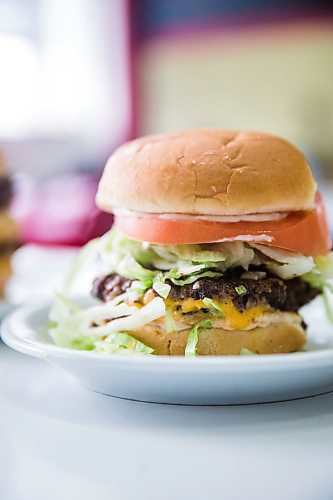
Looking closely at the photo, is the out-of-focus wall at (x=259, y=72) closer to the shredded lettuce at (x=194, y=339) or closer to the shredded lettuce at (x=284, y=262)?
the shredded lettuce at (x=284, y=262)

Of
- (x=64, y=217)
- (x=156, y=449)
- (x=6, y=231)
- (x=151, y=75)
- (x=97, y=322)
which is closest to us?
(x=156, y=449)

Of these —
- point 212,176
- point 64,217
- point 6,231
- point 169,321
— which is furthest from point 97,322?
point 64,217

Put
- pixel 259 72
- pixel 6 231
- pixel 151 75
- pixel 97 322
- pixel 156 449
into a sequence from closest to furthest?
pixel 156 449, pixel 97 322, pixel 6 231, pixel 259 72, pixel 151 75

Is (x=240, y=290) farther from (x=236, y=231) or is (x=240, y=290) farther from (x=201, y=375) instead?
(x=201, y=375)

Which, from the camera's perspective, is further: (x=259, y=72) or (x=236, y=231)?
(x=259, y=72)

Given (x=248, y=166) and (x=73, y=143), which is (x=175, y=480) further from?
(x=73, y=143)
